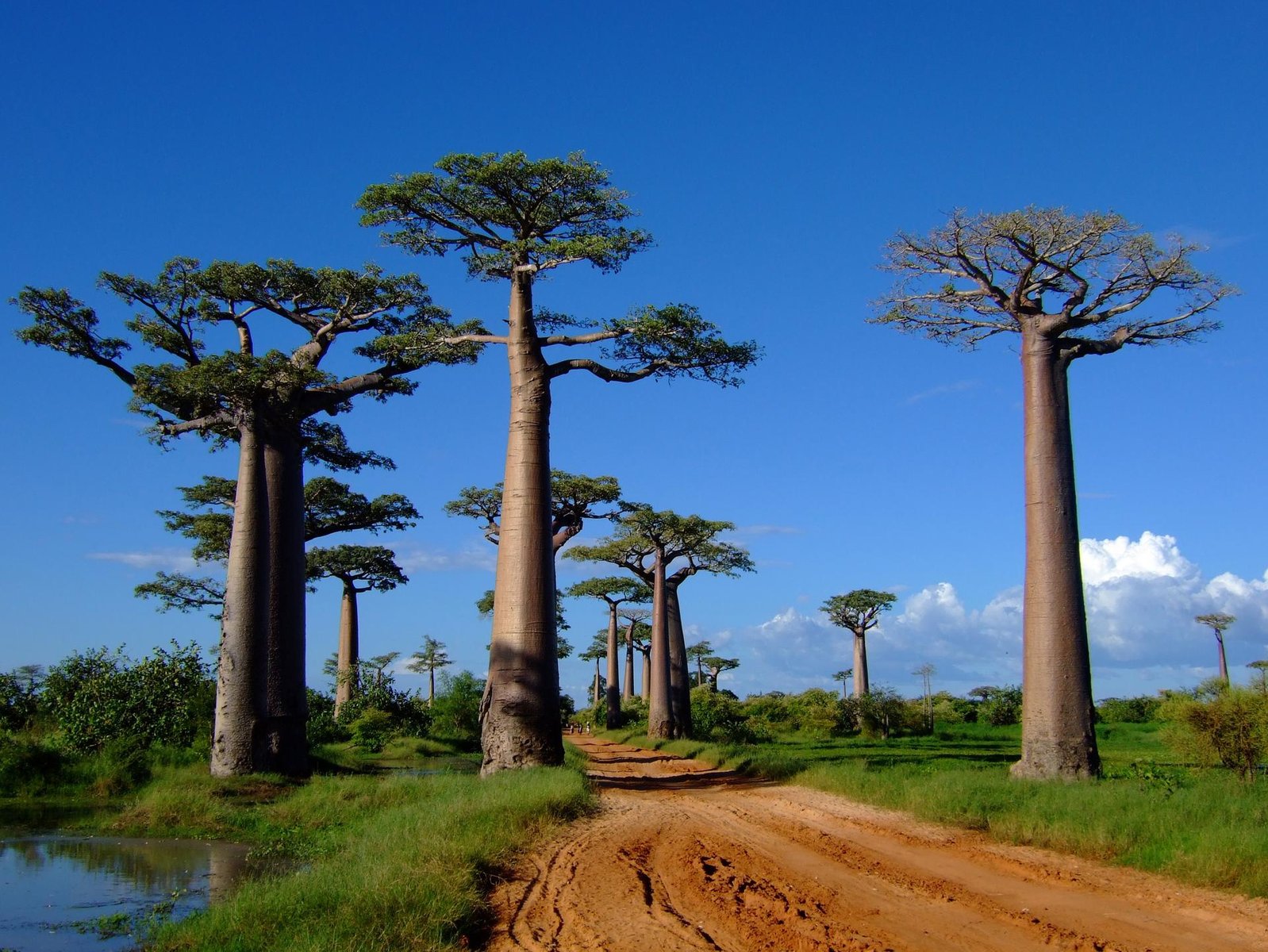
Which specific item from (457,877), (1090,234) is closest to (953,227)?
(1090,234)

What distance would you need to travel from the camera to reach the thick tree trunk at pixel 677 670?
25.0 m

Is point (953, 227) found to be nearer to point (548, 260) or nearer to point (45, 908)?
point (548, 260)

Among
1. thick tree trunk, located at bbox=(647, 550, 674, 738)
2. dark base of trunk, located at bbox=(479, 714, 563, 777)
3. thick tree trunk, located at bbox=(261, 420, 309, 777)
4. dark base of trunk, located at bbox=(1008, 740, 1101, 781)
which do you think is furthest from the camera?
thick tree trunk, located at bbox=(647, 550, 674, 738)

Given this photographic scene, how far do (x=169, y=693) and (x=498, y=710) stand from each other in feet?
25.7

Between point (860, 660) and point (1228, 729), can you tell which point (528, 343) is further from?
point (860, 660)

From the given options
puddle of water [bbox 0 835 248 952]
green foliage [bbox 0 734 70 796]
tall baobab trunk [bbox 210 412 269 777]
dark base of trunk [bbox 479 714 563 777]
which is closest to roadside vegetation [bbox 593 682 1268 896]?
dark base of trunk [bbox 479 714 563 777]

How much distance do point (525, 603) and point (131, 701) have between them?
8.23 m

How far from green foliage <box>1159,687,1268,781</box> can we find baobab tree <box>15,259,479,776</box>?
998 centimetres

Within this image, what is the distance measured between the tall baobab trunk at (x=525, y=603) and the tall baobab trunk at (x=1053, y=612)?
17.6 ft

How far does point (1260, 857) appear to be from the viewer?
6.25m

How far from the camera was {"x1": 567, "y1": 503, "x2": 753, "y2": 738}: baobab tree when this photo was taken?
Result: 24.6 meters

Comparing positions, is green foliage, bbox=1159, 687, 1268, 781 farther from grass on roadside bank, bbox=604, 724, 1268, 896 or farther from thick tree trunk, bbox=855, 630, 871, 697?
thick tree trunk, bbox=855, 630, 871, 697

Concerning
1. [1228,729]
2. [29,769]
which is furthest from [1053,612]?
[29,769]

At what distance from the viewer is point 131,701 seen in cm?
1641
